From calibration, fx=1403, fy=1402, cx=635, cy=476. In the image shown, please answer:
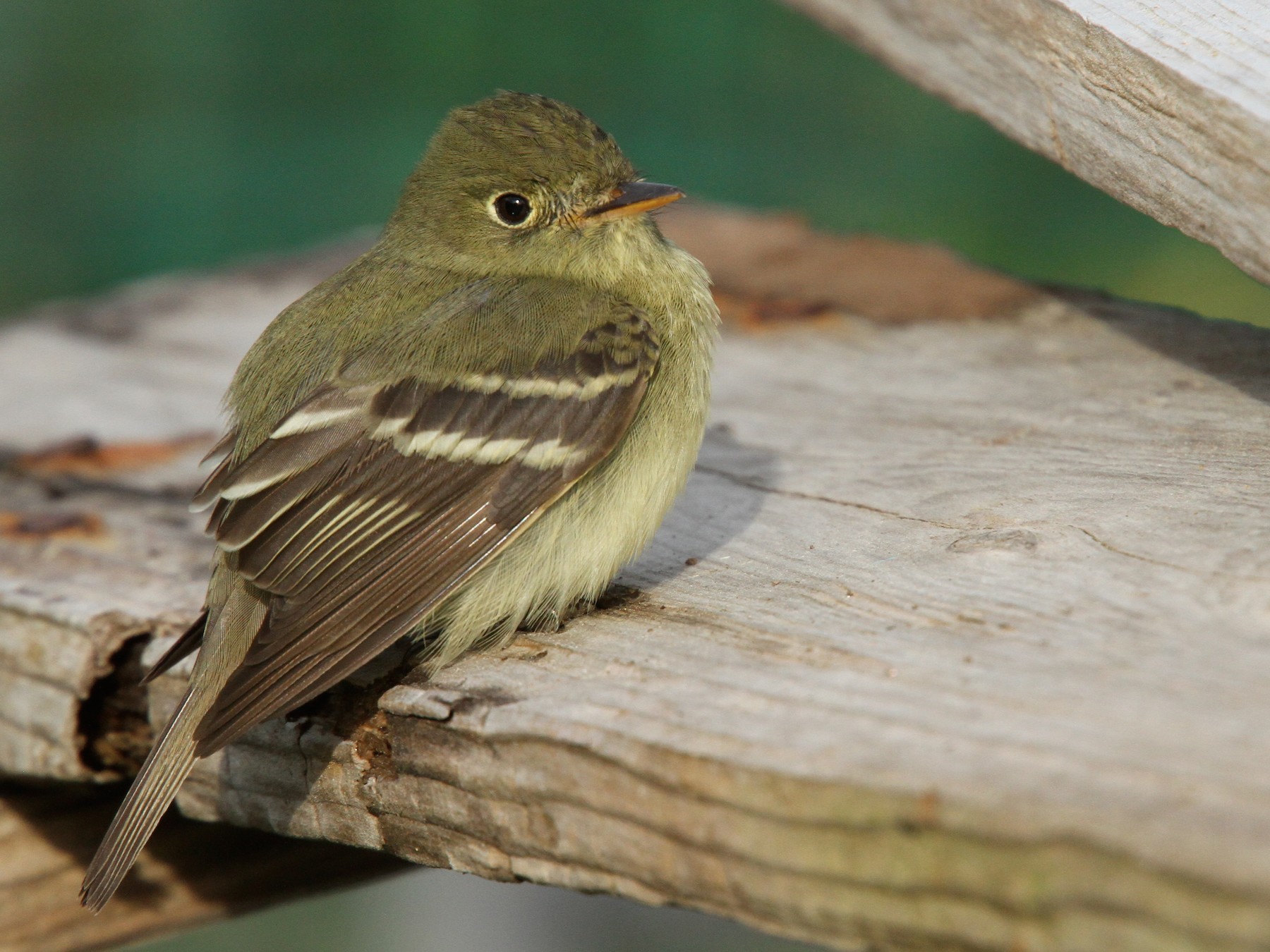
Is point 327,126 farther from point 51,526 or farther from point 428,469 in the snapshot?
point 428,469

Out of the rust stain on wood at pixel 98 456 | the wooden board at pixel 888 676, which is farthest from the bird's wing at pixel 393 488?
the rust stain on wood at pixel 98 456

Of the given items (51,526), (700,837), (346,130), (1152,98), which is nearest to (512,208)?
(51,526)

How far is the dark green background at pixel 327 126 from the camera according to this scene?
7.91 metres

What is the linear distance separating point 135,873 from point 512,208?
6.56 feet

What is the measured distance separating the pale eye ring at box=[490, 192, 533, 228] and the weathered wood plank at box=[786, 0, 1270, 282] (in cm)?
119

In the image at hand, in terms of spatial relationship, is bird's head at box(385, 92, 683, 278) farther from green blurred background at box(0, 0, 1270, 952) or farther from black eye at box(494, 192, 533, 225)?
green blurred background at box(0, 0, 1270, 952)

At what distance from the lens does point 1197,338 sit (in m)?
3.87

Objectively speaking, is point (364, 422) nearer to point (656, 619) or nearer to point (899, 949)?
point (656, 619)

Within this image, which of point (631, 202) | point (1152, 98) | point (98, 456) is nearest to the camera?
point (1152, 98)

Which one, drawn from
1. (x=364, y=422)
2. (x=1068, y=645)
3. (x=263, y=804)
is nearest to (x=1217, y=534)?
(x=1068, y=645)

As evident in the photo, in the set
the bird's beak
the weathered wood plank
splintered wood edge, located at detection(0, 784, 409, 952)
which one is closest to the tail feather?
splintered wood edge, located at detection(0, 784, 409, 952)

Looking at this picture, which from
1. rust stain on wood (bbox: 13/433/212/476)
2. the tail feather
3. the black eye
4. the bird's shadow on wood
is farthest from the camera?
rust stain on wood (bbox: 13/433/212/476)

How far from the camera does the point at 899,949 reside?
189cm

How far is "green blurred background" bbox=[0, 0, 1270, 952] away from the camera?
7.89 metres
